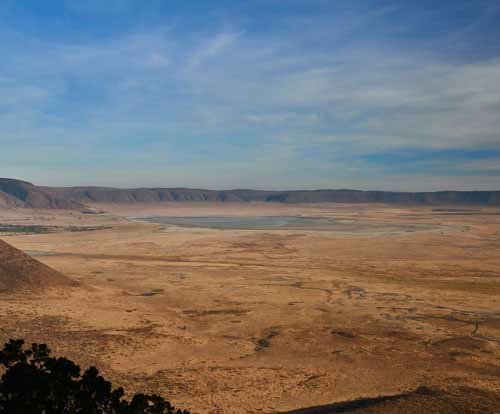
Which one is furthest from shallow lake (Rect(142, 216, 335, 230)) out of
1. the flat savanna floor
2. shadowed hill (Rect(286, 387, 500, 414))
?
shadowed hill (Rect(286, 387, 500, 414))

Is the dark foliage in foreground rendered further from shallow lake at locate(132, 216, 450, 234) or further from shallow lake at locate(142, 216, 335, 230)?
shallow lake at locate(142, 216, 335, 230)

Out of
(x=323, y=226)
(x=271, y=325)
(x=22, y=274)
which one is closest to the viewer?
(x=271, y=325)

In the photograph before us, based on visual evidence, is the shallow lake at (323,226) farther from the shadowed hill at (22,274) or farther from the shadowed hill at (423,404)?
the shadowed hill at (423,404)

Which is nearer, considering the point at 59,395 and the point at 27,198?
the point at 59,395

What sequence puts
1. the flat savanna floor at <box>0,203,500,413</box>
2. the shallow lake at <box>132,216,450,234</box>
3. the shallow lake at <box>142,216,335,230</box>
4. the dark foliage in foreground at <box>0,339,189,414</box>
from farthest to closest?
the shallow lake at <box>142,216,335,230</box>, the shallow lake at <box>132,216,450,234</box>, the flat savanna floor at <box>0,203,500,413</box>, the dark foliage in foreground at <box>0,339,189,414</box>

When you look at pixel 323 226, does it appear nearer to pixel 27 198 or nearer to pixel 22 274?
pixel 22 274

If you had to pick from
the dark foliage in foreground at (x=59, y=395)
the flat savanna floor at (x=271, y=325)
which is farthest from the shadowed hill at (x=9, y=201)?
the dark foliage in foreground at (x=59, y=395)

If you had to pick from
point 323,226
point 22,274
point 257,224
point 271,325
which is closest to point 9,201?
point 257,224
